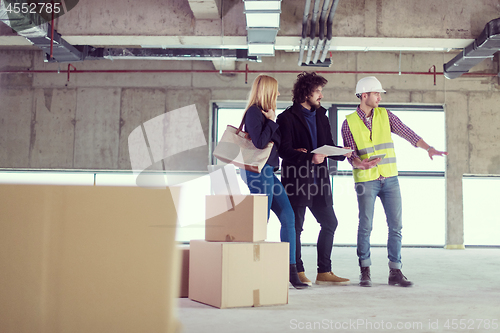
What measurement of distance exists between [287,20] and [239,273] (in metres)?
3.56

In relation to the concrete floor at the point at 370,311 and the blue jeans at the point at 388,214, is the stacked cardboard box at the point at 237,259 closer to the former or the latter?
the concrete floor at the point at 370,311

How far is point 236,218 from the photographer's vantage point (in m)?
2.11

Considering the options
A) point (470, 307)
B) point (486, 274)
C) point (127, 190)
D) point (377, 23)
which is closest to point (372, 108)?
point (470, 307)

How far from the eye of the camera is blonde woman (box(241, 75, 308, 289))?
2494 millimetres

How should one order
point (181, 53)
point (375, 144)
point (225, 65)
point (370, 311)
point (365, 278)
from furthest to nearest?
point (225, 65), point (181, 53), point (375, 144), point (365, 278), point (370, 311)

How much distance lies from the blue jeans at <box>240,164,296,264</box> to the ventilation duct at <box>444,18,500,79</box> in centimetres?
326

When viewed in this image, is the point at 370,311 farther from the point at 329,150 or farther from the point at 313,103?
the point at 313,103

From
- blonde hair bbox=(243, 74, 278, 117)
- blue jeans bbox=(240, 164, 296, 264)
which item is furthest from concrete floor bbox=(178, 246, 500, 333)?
blonde hair bbox=(243, 74, 278, 117)

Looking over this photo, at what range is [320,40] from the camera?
479 centimetres

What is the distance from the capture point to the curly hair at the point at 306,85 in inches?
114

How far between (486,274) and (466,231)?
383 cm

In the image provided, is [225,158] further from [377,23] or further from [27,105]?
[27,105]

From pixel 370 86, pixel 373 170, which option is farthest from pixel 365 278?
pixel 370 86

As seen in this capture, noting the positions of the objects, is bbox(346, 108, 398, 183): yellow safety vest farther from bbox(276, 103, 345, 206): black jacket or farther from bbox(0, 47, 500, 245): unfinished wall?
bbox(0, 47, 500, 245): unfinished wall
